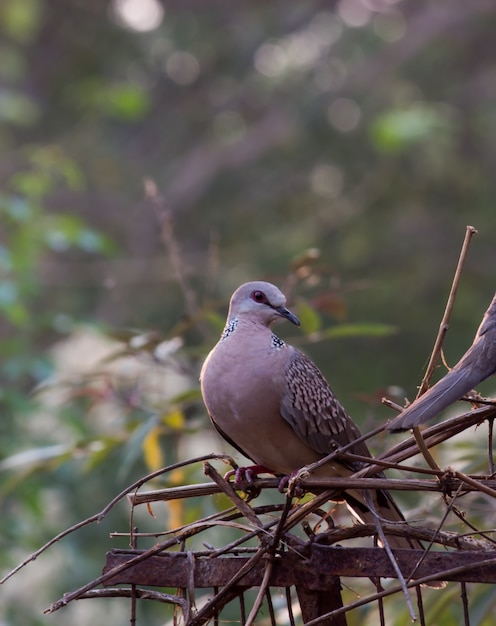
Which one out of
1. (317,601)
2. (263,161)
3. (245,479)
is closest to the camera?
(317,601)

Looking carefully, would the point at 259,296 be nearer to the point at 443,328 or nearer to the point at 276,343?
the point at 276,343

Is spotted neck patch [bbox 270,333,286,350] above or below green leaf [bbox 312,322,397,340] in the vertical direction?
below

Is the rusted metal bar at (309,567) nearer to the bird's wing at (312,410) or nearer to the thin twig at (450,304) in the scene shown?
the thin twig at (450,304)

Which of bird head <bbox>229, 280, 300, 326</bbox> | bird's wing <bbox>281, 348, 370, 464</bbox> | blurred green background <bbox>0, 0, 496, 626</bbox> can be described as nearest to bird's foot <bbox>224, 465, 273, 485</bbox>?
bird's wing <bbox>281, 348, 370, 464</bbox>

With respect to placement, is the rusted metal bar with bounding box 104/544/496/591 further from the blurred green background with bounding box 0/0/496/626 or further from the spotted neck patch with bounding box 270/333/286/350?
the blurred green background with bounding box 0/0/496/626

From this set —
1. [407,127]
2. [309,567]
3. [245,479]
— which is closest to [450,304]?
[309,567]

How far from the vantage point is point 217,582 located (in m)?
1.40

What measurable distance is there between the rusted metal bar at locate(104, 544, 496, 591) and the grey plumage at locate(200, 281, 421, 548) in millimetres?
420

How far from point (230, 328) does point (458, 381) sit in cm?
74

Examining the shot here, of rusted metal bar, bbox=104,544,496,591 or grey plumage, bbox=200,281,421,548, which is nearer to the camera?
rusted metal bar, bbox=104,544,496,591

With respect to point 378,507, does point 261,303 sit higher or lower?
higher

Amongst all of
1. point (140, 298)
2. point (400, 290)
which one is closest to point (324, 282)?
point (400, 290)

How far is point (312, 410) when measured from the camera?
199 cm

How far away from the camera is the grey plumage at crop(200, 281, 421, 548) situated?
189cm
